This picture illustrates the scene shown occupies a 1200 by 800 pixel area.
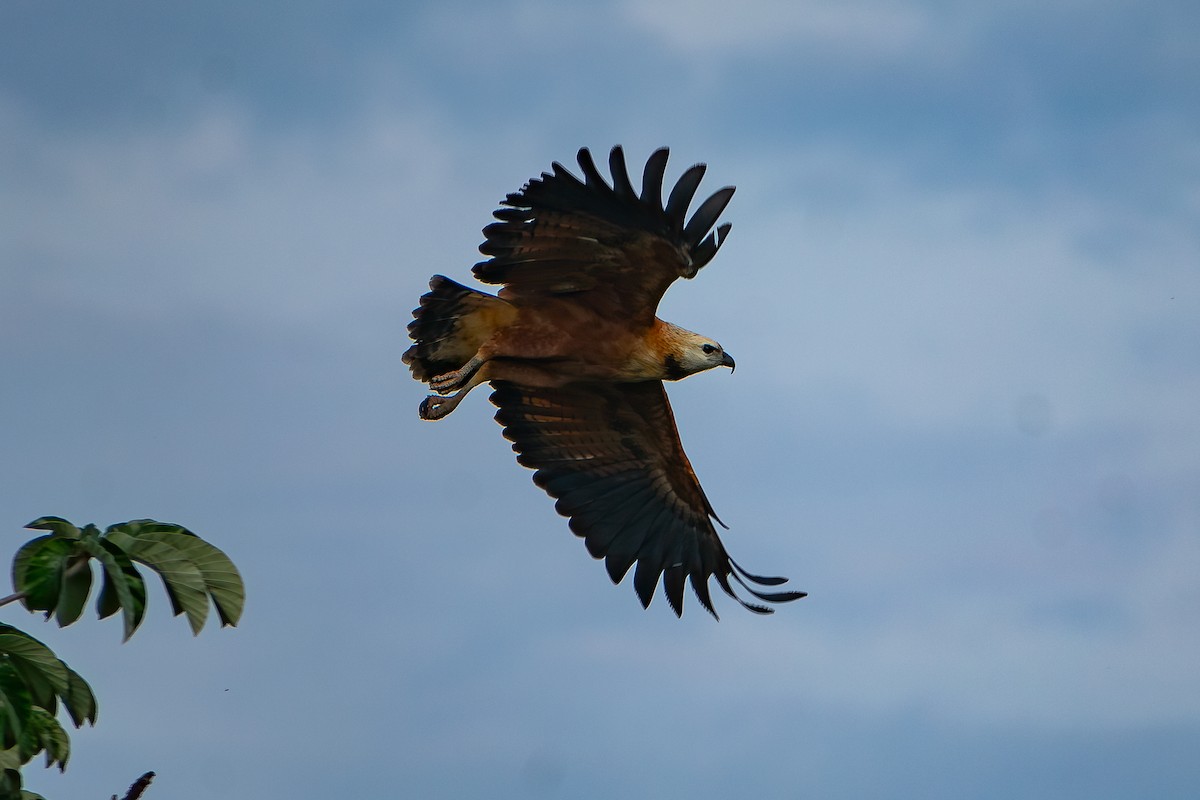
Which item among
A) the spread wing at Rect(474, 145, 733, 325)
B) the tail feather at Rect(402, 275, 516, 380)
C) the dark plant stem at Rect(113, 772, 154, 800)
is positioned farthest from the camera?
the tail feather at Rect(402, 275, 516, 380)

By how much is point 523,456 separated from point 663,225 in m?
2.14

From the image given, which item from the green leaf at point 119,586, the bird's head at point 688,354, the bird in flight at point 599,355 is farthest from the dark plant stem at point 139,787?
the bird's head at point 688,354

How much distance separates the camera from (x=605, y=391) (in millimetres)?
9156

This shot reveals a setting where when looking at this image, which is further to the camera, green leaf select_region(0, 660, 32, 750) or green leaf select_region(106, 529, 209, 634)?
green leaf select_region(106, 529, 209, 634)

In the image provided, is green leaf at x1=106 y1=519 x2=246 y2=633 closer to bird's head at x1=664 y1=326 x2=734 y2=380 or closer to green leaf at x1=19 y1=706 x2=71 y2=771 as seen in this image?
green leaf at x1=19 y1=706 x2=71 y2=771

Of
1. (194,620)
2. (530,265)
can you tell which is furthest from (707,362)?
(194,620)

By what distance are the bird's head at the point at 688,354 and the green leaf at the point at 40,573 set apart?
15.9 feet

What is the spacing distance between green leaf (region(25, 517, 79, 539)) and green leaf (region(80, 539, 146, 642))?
50 millimetres

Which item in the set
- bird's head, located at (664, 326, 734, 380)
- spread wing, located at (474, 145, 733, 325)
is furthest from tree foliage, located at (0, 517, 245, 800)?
bird's head, located at (664, 326, 734, 380)

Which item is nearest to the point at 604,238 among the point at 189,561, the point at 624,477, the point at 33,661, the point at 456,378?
the point at 456,378

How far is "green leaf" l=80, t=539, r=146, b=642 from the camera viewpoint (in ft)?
14.5

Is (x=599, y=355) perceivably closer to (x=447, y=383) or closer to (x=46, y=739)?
(x=447, y=383)

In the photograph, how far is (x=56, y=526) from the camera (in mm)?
4434

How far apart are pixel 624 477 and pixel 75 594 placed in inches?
206
